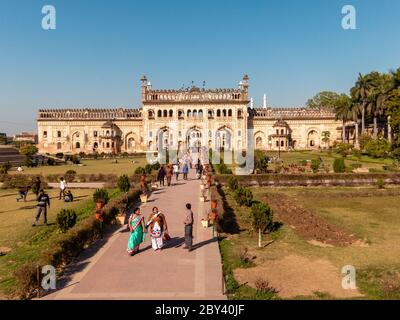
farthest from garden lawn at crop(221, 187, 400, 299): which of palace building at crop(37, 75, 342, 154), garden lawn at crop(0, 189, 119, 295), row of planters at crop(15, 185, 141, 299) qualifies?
palace building at crop(37, 75, 342, 154)

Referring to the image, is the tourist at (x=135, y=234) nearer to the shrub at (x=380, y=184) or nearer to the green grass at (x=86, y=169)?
the shrub at (x=380, y=184)

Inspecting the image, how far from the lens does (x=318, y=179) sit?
2438cm

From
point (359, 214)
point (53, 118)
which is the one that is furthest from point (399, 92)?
point (53, 118)

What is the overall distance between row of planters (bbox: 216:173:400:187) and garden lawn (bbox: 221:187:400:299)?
22.5 feet

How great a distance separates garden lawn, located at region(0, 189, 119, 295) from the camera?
30.0 feet

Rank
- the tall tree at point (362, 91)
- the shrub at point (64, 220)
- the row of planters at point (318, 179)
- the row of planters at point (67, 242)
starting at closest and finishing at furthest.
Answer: the row of planters at point (67, 242) → the shrub at point (64, 220) → the row of planters at point (318, 179) → the tall tree at point (362, 91)

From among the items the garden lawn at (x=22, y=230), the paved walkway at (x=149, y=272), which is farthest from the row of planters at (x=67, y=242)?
the garden lawn at (x=22, y=230)

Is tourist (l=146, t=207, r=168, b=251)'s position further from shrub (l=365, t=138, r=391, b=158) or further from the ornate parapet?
the ornate parapet

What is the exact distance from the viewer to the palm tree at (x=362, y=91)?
4975 cm

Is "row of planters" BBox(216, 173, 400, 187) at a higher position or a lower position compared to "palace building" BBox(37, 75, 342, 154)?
lower

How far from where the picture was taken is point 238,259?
9.38m

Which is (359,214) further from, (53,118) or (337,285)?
(53,118)

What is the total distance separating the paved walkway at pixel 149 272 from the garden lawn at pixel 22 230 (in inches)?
61.2
